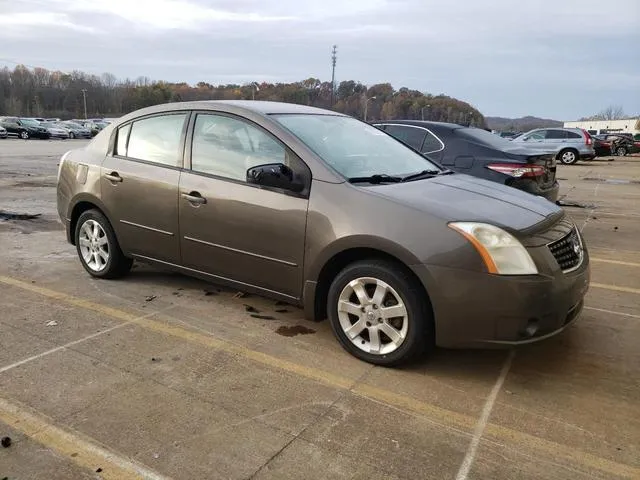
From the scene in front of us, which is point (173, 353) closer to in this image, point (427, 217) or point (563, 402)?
point (427, 217)

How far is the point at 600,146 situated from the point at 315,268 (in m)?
33.2

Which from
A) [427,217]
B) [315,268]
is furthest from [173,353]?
[427,217]

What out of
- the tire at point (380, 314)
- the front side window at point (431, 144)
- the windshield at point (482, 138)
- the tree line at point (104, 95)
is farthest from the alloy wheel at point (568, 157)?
the tree line at point (104, 95)

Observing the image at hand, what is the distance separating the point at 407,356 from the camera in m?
3.42

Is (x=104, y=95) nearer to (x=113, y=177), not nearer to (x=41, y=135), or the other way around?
(x=41, y=135)

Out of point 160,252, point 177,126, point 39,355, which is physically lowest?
point 39,355

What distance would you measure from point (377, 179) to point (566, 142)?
24.8 metres

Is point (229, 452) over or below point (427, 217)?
below

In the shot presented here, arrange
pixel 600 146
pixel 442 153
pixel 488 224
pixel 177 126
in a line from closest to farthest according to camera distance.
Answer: pixel 488 224
pixel 177 126
pixel 442 153
pixel 600 146

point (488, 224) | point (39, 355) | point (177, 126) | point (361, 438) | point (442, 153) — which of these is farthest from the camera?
point (442, 153)

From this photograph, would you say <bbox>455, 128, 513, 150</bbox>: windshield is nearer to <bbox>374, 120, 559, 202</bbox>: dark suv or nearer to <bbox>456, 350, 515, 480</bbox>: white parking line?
<bbox>374, 120, 559, 202</bbox>: dark suv

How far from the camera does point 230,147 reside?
4.22 m

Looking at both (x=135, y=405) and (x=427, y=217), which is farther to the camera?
(x=427, y=217)

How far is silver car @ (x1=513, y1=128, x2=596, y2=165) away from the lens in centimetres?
2544
